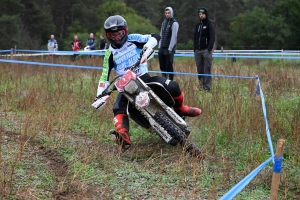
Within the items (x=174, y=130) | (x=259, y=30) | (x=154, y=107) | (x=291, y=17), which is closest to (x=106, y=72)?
(x=154, y=107)

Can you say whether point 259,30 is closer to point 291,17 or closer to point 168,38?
point 291,17

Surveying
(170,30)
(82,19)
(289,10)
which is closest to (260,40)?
(289,10)

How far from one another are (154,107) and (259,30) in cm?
4413

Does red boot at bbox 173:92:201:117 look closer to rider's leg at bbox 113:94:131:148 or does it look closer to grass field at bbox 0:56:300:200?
grass field at bbox 0:56:300:200

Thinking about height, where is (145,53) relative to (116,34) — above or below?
below

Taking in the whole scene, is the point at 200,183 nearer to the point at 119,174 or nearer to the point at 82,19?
the point at 119,174

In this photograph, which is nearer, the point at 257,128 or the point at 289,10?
the point at 257,128

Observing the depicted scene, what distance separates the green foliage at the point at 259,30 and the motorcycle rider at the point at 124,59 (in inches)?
1542

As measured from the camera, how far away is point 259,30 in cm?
4800

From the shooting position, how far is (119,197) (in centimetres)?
424

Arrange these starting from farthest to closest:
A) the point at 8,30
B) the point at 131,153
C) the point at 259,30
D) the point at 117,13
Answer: the point at 117,13 → the point at 259,30 → the point at 8,30 → the point at 131,153

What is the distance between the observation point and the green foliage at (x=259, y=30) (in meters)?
45.5

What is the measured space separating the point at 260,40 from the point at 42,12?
67.8 feet

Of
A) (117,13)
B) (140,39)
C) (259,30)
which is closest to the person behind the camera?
(140,39)
